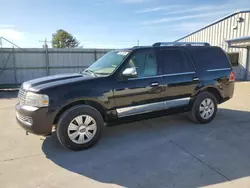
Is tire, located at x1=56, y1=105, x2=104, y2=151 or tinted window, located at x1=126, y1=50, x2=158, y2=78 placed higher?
tinted window, located at x1=126, y1=50, x2=158, y2=78

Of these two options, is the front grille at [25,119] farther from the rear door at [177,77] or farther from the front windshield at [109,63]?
the rear door at [177,77]

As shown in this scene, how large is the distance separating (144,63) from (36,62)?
34.2 feet

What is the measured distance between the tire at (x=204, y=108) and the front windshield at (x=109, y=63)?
6.96ft

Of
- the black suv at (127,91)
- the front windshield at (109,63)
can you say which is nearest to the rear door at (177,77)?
the black suv at (127,91)

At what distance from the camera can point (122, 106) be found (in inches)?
167

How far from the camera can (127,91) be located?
13.9 ft

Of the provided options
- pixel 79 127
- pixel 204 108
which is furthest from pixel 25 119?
pixel 204 108

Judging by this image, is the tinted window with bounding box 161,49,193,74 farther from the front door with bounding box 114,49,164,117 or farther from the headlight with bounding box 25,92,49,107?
the headlight with bounding box 25,92,49,107

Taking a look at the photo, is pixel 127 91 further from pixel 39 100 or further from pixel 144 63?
pixel 39 100

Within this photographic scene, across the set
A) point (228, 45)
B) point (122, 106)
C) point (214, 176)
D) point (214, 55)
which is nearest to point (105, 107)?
point (122, 106)

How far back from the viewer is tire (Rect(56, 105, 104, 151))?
3750 millimetres

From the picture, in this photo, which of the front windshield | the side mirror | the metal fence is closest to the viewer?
the side mirror

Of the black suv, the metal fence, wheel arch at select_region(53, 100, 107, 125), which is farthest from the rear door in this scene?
the metal fence

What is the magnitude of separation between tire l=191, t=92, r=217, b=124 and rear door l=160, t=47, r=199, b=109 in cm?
29
